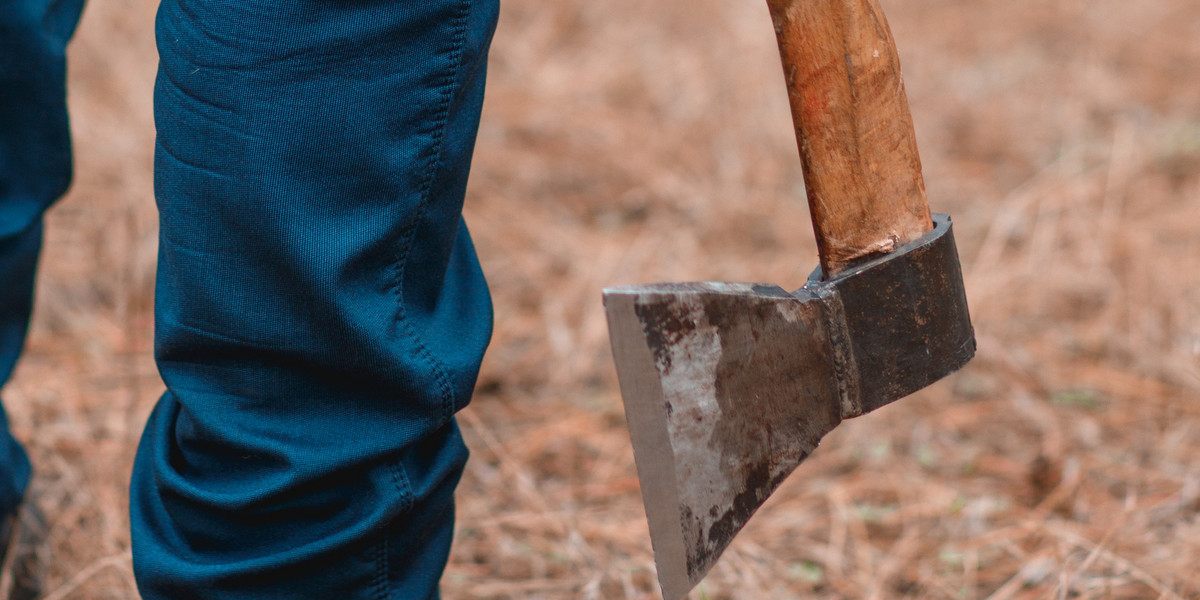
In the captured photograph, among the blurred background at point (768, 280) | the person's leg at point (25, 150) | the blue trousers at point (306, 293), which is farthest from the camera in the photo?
the blurred background at point (768, 280)

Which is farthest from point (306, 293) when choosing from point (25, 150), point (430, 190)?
point (25, 150)

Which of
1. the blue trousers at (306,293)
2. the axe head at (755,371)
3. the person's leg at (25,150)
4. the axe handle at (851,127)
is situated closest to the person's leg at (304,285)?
the blue trousers at (306,293)

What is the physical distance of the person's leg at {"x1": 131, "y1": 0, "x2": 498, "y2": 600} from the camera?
0.75 m

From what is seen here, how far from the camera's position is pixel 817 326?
842 millimetres

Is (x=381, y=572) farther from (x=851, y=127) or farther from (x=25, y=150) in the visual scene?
Result: (x=25, y=150)

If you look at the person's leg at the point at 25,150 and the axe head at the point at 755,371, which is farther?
the person's leg at the point at 25,150

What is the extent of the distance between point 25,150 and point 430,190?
0.72 metres

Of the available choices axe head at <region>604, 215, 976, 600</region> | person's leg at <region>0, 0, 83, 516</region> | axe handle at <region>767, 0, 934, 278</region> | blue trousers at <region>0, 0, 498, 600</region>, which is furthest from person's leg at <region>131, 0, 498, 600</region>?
person's leg at <region>0, 0, 83, 516</region>

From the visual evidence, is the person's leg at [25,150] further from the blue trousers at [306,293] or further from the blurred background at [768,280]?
the blue trousers at [306,293]

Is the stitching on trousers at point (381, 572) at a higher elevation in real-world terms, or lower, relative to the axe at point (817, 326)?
lower

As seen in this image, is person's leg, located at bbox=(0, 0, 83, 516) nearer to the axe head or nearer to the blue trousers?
the blue trousers

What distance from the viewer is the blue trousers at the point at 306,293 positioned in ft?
2.47

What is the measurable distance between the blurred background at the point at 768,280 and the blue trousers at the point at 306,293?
433mm

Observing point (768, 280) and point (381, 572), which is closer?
point (381, 572)
